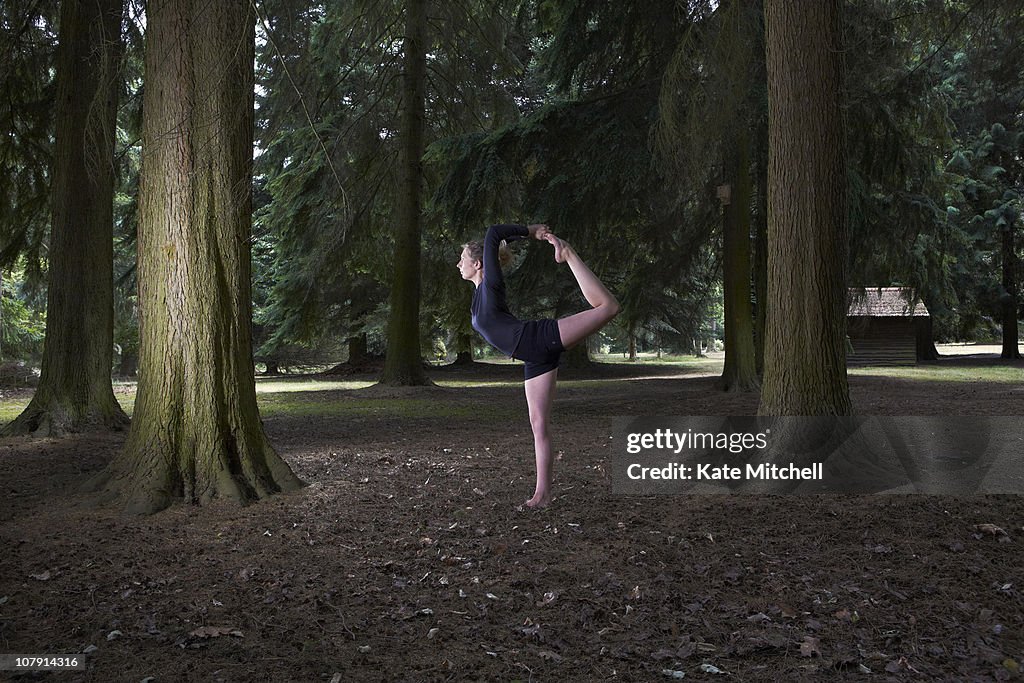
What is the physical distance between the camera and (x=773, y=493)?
6.87 m

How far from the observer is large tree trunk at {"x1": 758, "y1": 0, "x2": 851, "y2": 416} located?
7012 millimetres

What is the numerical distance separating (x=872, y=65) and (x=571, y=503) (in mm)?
11072

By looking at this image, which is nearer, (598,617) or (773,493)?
(598,617)

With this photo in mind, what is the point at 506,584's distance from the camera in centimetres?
500

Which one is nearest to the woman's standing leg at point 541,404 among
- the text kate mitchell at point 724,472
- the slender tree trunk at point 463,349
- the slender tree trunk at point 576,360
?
the text kate mitchell at point 724,472

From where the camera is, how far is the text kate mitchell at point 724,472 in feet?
22.8

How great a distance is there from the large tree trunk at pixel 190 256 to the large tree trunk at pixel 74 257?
4.42 meters

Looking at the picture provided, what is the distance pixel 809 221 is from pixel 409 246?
37.9 feet

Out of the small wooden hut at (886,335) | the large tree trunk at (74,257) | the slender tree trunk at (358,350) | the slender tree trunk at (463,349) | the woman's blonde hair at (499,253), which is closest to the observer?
the woman's blonde hair at (499,253)

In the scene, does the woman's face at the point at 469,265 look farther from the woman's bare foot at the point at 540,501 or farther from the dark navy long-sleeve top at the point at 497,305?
the woman's bare foot at the point at 540,501

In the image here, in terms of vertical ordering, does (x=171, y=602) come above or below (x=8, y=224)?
below

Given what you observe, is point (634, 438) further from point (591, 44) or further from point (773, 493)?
point (591, 44)

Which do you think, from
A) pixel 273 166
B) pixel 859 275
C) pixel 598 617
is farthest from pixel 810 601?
pixel 273 166

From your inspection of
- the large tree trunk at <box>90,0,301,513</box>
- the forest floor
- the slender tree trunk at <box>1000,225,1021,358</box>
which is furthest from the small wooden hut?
the large tree trunk at <box>90,0,301,513</box>
